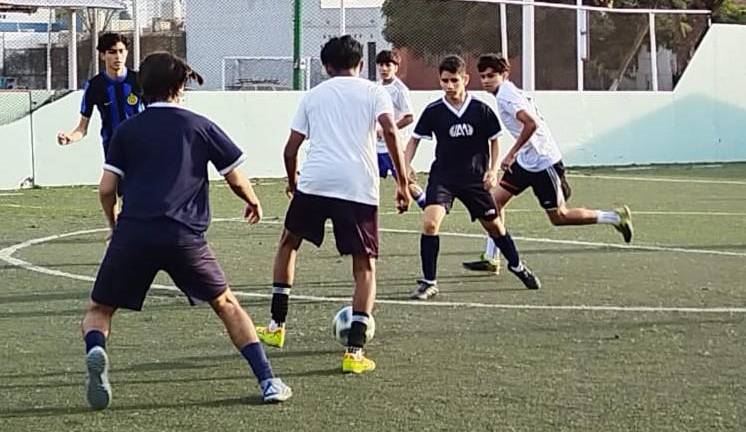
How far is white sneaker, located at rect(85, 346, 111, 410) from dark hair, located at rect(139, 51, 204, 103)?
1.22m

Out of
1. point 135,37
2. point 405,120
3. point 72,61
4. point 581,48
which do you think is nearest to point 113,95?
point 405,120

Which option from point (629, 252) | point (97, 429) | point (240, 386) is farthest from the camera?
point (629, 252)

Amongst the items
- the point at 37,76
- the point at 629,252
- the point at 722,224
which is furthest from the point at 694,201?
the point at 37,76

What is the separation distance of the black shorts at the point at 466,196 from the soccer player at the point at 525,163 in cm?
44

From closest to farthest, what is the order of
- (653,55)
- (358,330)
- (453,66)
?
(358,330), (453,66), (653,55)

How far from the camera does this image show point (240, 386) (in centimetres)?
707

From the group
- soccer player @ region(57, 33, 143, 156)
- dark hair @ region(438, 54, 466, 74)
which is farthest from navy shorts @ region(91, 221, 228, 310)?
soccer player @ region(57, 33, 143, 156)

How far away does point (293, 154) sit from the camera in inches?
312

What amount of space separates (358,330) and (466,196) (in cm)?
306

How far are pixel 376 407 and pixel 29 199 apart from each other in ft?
43.1

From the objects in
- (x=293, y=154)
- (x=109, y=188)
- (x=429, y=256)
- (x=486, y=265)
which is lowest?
(x=486, y=265)

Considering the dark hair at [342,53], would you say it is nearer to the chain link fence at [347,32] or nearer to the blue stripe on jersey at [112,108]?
the blue stripe on jersey at [112,108]

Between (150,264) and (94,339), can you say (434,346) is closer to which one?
(150,264)

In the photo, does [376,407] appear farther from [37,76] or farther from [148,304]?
[37,76]
